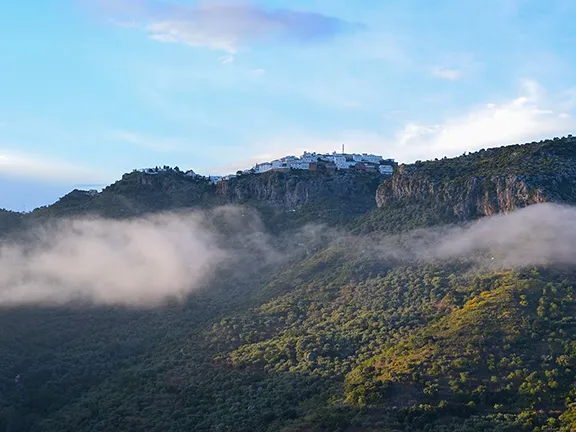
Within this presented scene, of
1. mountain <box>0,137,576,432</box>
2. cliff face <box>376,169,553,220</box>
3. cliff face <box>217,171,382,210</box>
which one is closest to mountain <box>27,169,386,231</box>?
cliff face <box>217,171,382,210</box>

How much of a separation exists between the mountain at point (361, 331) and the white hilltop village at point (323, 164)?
892 inches

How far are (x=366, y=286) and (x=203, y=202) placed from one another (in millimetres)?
44376

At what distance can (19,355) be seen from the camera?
63.5 m

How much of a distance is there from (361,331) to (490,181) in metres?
22.5

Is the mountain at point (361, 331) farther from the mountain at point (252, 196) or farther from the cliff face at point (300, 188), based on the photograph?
the cliff face at point (300, 188)

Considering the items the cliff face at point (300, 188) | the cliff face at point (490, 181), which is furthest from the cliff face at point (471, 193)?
the cliff face at point (300, 188)

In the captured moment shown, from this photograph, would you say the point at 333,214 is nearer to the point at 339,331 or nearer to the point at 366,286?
the point at 366,286

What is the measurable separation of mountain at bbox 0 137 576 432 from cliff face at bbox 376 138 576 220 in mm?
197

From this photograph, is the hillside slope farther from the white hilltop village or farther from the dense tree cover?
the dense tree cover

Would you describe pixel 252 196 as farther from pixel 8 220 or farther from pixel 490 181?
pixel 490 181

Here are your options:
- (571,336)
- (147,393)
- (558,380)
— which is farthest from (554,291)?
(147,393)

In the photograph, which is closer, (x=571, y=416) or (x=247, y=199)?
(x=571, y=416)

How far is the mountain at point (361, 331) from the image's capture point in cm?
4353

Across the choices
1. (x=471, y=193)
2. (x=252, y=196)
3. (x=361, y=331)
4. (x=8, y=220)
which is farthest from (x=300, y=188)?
(x=361, y=331)
